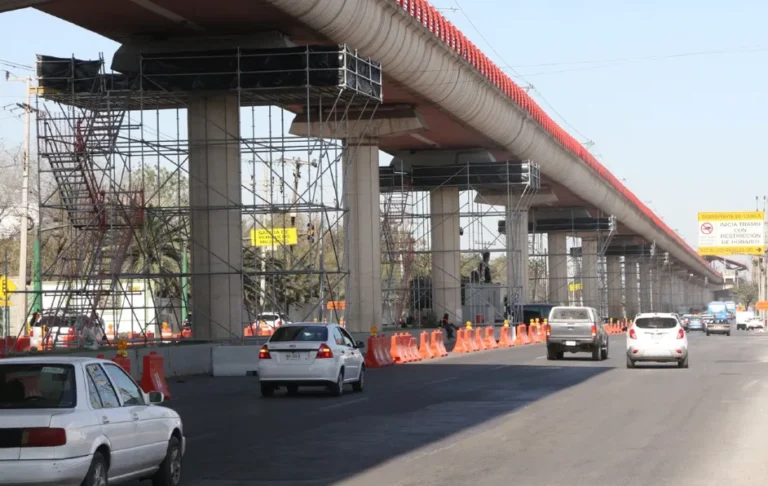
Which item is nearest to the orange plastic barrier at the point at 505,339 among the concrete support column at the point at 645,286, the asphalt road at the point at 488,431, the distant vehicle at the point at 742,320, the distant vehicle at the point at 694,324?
the asphalt road at the point at 488,431

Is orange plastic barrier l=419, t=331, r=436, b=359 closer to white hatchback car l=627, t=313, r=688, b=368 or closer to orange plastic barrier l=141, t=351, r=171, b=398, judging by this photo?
white hatchback car l=627, t=313, r=688, b=368

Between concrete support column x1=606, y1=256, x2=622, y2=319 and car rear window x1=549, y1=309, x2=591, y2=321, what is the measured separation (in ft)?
266

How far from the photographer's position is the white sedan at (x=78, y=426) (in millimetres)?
10023

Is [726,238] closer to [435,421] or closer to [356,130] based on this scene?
[356,130]

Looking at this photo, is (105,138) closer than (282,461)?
No

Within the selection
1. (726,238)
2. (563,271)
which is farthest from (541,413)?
(563,271)

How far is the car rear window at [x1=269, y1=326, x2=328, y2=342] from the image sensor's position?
26.2 meters

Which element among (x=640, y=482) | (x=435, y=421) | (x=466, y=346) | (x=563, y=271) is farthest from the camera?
(x=563, y=271)

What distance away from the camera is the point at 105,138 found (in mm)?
37969

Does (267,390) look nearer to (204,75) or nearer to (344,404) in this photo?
(344,404)

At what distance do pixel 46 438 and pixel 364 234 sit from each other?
135 ft

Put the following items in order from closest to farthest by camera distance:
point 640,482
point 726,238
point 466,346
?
point 640,482
point 466,346
point 726,238

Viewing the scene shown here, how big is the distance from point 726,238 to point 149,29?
63.4 m

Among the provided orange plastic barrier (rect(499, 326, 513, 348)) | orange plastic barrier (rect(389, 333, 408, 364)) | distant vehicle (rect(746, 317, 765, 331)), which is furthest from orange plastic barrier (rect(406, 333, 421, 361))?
distant vehicle (rect(746, 317, 765, 331))
